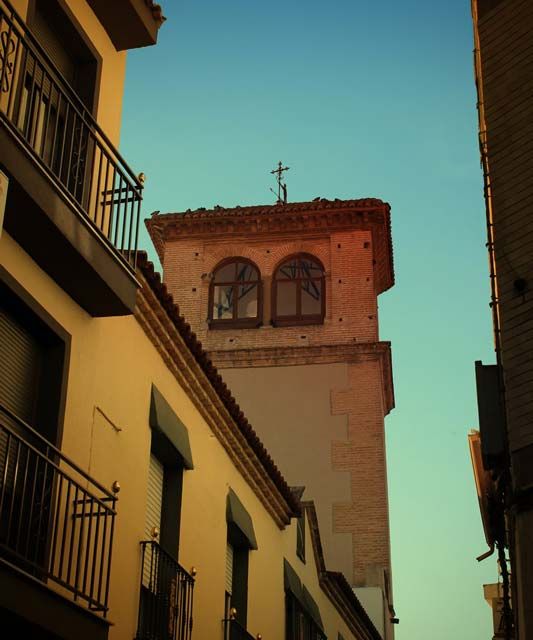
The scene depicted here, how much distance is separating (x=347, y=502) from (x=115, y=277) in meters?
20.4

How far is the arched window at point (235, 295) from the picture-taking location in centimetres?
3272

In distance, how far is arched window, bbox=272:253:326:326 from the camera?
32594 mm

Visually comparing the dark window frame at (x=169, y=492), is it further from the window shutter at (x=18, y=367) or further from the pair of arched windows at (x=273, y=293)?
the pair of arched windows at (x=273, y=293)

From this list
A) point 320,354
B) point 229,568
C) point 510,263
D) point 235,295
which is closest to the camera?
point 510,263

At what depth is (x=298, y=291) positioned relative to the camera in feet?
108

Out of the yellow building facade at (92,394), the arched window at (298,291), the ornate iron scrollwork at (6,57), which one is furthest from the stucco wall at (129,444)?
the arched window at (298,291)

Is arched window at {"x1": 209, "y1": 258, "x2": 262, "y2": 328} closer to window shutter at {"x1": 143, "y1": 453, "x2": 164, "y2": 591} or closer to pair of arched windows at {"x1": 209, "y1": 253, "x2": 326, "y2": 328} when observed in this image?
pair of arched windows at {"x1": 209, "y1": 253, "x2": 326, "y2": 328}

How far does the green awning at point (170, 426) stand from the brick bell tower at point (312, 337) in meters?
16.4

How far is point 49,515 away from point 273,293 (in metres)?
24.0

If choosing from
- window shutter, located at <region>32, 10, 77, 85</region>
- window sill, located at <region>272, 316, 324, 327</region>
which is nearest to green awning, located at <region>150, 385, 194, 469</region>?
window shutter, located at <region>32, 10, 77, 85</region>

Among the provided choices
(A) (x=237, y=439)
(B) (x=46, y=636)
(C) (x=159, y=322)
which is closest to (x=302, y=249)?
(A) (x=237, y=439)

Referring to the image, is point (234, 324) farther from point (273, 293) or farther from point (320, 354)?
point (320, 354)

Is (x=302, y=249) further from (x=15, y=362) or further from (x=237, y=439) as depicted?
(x=15, y=362)

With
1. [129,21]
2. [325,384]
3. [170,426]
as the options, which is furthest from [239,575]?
[325,384]
